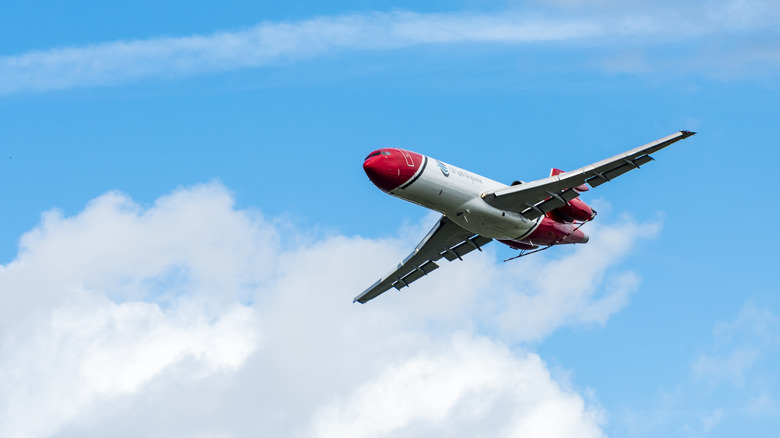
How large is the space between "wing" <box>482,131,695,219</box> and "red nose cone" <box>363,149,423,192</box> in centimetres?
613

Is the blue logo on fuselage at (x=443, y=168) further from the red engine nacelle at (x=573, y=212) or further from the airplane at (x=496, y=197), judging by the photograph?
the red engine nacelle at (x=573, y=212)

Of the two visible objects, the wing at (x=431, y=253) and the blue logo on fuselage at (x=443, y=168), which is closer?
the blue logo on fuselage at (x=443, y=168)

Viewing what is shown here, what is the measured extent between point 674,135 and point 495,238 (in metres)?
15.3

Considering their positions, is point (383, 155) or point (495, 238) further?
point (495, 238)

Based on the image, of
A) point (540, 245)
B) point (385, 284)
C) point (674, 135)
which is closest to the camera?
point (674, 135)

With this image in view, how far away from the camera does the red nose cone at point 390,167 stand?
76.6m

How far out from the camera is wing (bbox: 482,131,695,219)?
7869 centimetres

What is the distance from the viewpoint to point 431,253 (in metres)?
91.0

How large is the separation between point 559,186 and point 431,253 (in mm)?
13763

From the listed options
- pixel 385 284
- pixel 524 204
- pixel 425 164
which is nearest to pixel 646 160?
pixel 524 204

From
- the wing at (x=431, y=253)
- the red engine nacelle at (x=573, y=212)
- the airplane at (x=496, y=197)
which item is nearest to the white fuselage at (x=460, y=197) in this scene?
the airplane at (x=496, y=197)

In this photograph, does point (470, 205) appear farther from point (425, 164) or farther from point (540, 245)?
point (540, 245)

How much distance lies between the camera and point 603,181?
80.6m

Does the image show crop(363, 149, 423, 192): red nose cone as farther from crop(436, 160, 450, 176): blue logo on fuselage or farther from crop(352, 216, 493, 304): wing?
crop(352, 216, 493, 304): wing
